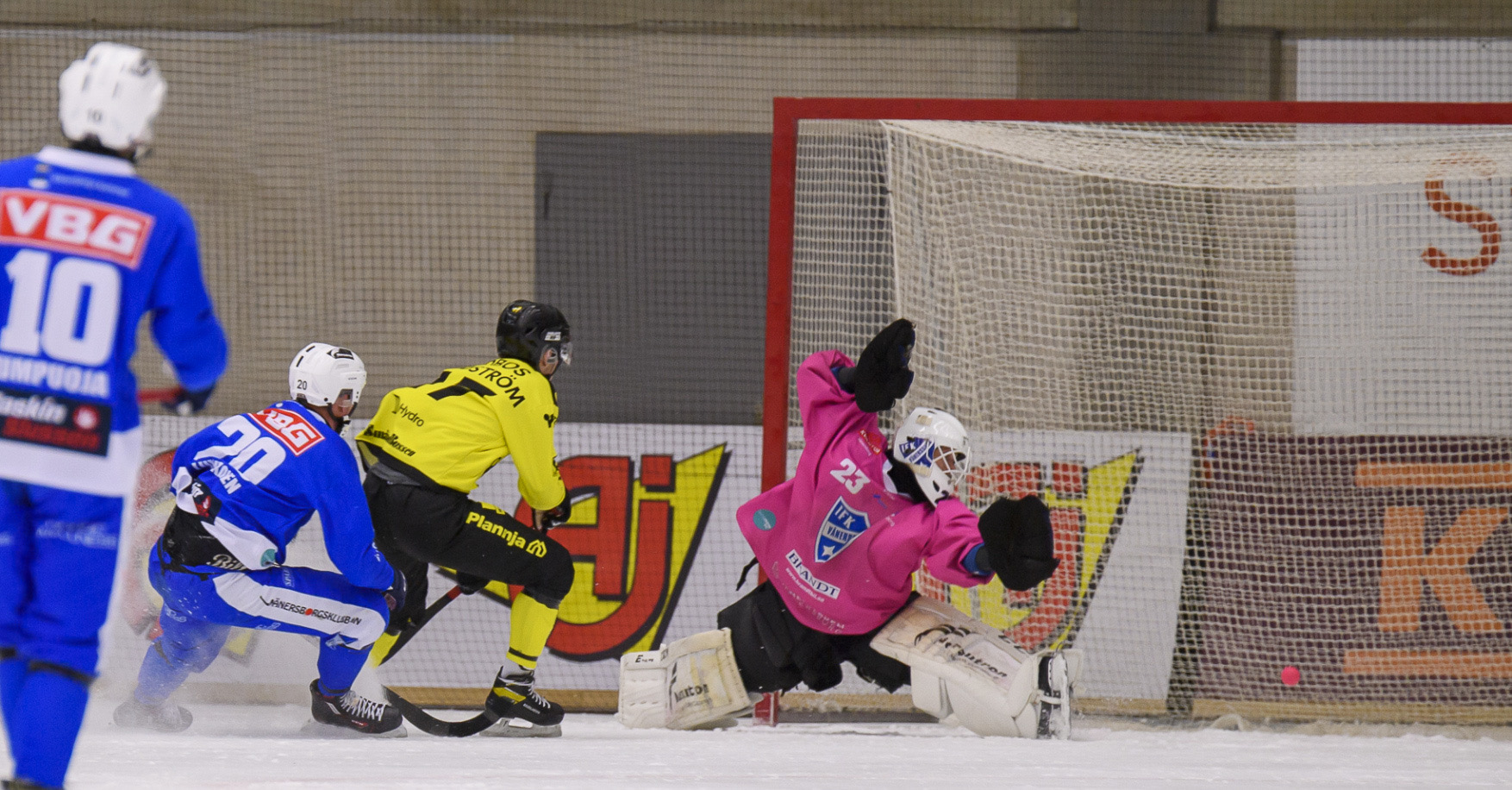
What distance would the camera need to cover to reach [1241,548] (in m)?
4.93

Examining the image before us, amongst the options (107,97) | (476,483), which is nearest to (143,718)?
(476,483)

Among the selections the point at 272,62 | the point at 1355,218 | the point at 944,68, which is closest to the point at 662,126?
the point at 944,68

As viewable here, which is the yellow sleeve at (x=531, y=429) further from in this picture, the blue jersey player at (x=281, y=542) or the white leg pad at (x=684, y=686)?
the white leg pad at (x=684, y=686)

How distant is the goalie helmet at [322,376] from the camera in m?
3.46

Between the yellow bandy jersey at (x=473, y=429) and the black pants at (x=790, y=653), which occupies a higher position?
the yellow bandy jersey at (x=473, y=429)

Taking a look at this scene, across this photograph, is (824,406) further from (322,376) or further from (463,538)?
(322,376)

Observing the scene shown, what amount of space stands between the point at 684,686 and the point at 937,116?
1991 millimetres

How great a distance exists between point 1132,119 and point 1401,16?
9.91 feet

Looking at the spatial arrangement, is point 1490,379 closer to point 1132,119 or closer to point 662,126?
point 1132,119

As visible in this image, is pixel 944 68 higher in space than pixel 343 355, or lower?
higher

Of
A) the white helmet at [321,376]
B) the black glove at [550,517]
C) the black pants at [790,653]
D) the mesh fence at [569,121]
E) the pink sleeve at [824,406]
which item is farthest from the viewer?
the mesh fence at [569,121]

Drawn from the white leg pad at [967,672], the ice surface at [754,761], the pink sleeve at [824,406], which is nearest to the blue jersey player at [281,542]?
the ice surface at [754,761]

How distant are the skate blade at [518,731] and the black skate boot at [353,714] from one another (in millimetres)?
278

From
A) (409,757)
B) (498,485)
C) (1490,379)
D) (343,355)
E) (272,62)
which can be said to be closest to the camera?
(409,757)
